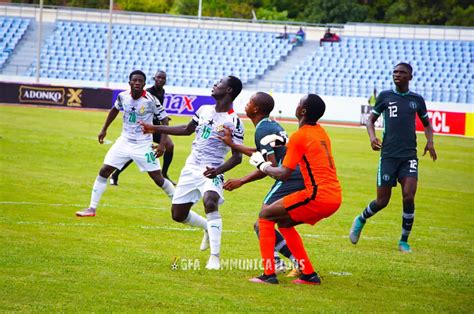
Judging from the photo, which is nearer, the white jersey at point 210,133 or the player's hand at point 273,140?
the player's hand at point 273,140

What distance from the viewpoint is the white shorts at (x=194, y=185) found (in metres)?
10.8

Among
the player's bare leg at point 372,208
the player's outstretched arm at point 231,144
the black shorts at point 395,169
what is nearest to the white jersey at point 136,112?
the player's bare leg at point 372,208

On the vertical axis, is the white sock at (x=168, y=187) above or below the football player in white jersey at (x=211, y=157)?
below

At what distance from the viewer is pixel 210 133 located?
Result: 1102 centimetres

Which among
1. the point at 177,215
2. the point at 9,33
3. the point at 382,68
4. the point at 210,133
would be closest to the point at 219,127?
the point at 210,133

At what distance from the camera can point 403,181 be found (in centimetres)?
1273

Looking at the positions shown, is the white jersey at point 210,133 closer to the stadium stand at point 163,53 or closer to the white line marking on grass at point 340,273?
the white line marking on grass at point 340,273

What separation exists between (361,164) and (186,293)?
18.9 m

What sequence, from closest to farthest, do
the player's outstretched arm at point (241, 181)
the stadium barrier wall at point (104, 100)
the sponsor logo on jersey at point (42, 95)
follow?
the player's outstretched arm at point (241, 181), the stadium barrier wall at point (104, 100), the sponsor logo on jersey at point (42, 95)

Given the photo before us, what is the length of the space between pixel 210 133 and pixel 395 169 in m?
3.17

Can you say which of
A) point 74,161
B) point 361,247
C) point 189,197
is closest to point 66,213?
point 189,197

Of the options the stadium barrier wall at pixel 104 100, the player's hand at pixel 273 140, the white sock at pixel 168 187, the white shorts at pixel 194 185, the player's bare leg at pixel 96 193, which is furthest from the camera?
the stadium barrier wall at pixel 104 100

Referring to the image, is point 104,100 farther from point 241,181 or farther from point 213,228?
point 241,181

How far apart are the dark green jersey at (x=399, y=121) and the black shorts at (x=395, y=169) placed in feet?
0.24
